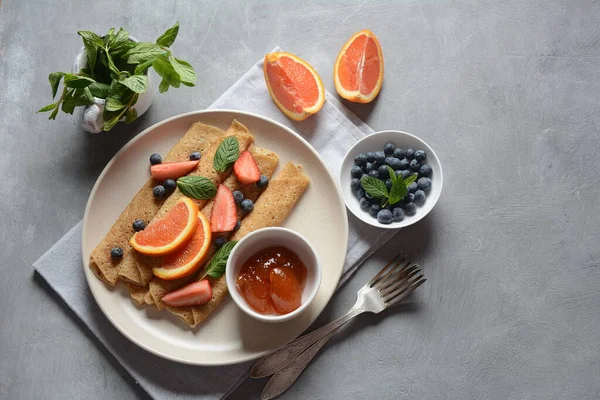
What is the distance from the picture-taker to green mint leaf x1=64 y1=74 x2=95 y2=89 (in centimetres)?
283

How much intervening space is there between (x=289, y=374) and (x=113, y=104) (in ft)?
5.99

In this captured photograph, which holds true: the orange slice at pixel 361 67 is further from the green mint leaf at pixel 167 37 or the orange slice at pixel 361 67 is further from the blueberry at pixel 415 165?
the green mint leaf at pixel 167 37

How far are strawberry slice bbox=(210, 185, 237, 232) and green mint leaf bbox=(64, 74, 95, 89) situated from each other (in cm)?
91

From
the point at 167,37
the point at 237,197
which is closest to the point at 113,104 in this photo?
the point at 167,37

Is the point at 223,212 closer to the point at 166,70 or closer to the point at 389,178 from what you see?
the point at 166,70

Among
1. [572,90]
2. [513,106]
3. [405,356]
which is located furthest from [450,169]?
[405,356]

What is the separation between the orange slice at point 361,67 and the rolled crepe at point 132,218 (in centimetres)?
84

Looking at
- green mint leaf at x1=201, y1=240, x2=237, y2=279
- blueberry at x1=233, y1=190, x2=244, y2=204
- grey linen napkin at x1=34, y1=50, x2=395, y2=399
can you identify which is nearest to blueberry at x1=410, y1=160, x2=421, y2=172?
grey linen napkin at x1=34, y1=50, x2=395, y2=399

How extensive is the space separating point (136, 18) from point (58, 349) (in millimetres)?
2144

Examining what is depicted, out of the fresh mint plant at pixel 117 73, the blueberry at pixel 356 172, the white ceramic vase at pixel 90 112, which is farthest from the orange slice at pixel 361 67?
the white ceramic vase at pixel 90 112

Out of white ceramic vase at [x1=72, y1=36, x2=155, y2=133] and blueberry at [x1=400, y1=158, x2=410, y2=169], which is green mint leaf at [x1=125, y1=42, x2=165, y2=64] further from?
blueberry at [x1=400, y1=158, x2=410, y2=169]

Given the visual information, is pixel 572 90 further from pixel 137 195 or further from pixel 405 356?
pixel 137 195

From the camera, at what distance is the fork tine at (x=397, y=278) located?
125 inches

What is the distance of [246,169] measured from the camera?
312 cm
